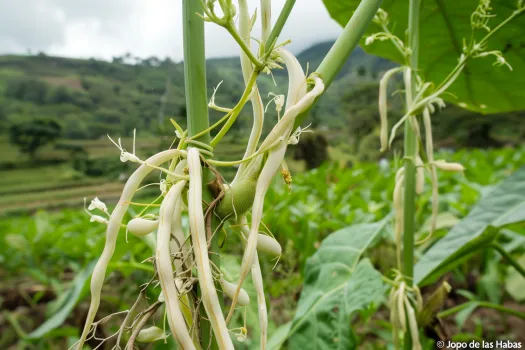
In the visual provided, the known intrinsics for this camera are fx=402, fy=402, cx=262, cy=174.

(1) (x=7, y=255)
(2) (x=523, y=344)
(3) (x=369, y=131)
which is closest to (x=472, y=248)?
(2) (x=523, y=344)

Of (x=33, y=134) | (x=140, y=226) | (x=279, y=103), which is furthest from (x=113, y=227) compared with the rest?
(x=33, y=134)

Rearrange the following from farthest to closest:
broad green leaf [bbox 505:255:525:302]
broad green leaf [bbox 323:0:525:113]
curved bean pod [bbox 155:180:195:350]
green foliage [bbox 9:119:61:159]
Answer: green foliage [bbox 9:119:61:159]
broad green leaf [bbox 505:255:525:302]
broad green leaf [bbox 323:0:525:113]
curved bean pod [bbox 155:180:195:350]

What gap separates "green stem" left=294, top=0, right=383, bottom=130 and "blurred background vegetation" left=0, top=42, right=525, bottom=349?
0.02 meters

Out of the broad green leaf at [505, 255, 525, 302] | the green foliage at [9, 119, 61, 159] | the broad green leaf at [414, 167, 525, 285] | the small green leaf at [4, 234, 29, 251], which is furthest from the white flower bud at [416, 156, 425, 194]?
the green foliage at [9, 119, 61, 159]

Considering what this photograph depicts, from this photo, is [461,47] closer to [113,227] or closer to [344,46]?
[344,46]

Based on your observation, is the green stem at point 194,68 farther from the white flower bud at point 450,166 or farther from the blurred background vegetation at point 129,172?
the white flower bud at point 450,166

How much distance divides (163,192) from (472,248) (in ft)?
1.62

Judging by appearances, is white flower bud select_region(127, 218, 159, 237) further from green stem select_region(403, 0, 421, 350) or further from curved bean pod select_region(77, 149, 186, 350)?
green stem select_region(403, 0, 421, 350)

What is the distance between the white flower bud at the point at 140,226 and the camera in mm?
232

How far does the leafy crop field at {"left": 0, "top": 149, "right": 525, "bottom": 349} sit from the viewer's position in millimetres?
985

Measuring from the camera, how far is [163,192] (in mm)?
256

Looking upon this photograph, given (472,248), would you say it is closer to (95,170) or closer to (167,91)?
(167,91)

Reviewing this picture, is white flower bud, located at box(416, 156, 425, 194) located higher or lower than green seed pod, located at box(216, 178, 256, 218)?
lower

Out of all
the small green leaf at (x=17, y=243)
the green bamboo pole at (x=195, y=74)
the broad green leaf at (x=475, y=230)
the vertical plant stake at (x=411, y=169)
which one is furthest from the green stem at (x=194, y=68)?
the small green leaf at (x=17, y=243)
